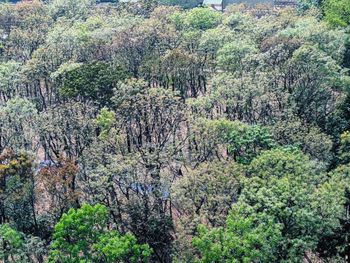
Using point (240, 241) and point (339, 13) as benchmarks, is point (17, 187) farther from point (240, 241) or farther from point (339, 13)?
point (339, 13)

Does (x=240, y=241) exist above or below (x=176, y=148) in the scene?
below

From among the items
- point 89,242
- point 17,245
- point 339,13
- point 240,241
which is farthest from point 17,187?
point 339,13

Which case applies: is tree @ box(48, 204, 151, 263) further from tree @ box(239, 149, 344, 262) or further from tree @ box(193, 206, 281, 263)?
tree @ box(239, 149, 344, 262)

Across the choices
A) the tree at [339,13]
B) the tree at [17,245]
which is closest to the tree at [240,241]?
the tree at [17,245]

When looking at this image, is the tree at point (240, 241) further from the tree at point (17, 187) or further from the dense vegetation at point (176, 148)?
the tree at point (17, 187)

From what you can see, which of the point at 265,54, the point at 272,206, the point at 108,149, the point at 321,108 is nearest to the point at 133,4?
the point at 265,54

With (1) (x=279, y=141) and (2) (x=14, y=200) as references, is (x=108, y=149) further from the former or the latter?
(1) (x=279, y=141)
